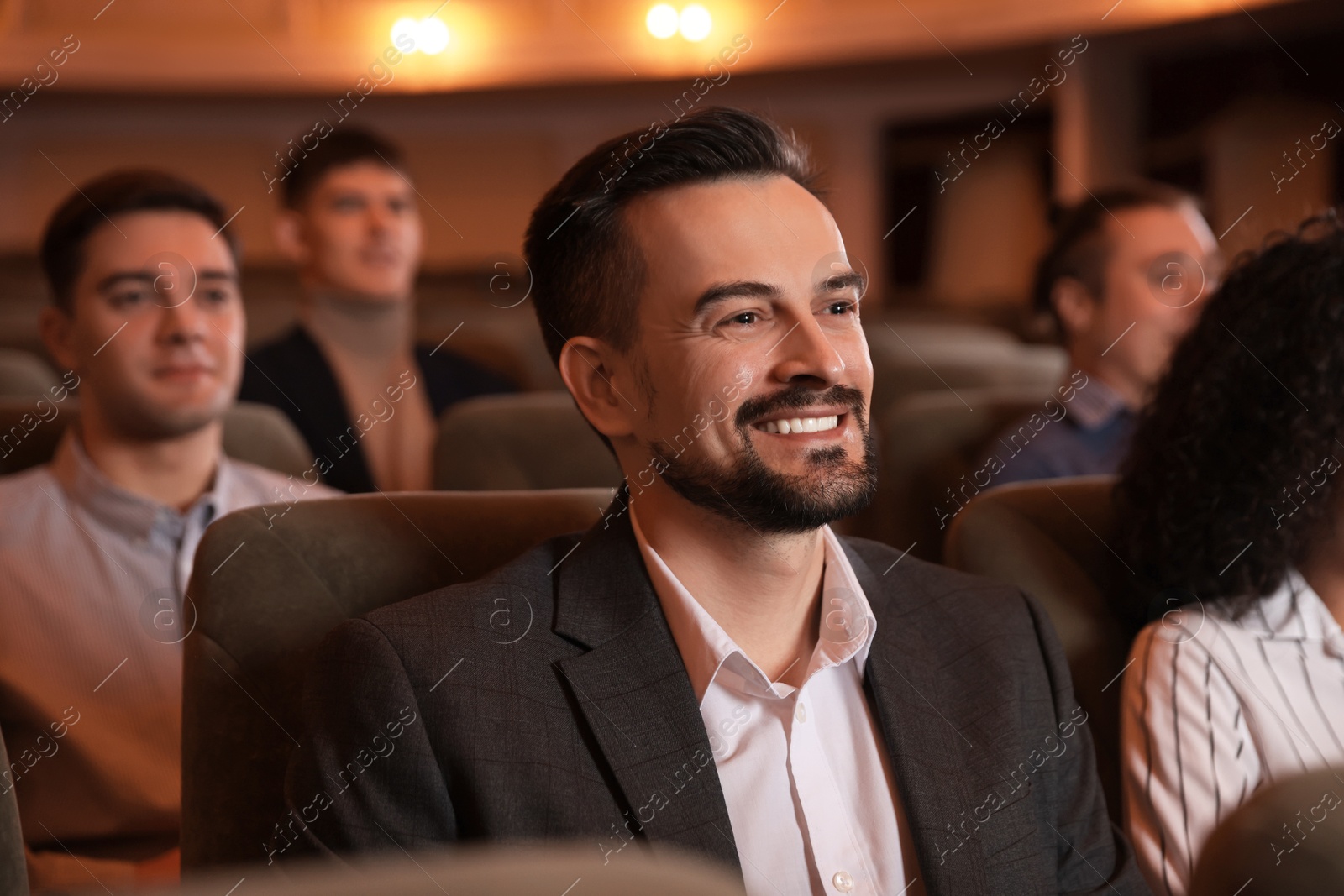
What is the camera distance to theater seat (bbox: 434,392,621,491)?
85.0 inches

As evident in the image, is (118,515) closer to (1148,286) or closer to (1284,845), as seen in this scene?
(1284,845)

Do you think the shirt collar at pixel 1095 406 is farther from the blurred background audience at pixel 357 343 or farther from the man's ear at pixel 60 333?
the man's ear at pixel 60 333

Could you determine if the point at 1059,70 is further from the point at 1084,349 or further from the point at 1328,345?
the point at 1328,345

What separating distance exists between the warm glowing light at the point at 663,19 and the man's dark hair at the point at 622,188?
204 inches

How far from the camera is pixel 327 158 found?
315 centimetres

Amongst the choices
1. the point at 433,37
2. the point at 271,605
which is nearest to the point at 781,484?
the point at 271,605

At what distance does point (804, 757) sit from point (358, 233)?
2397 millimetres

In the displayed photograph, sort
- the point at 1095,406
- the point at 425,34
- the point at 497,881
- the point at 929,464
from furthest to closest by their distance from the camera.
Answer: the point at 425,34 → the point at 1095,406 → the point at 929,464 → the point at 497,881

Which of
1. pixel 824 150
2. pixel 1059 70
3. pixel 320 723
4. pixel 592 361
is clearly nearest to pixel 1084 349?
pixel 592 361

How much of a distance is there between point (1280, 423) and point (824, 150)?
19.9 ft

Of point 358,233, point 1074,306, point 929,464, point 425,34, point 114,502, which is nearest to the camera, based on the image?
point 114,502

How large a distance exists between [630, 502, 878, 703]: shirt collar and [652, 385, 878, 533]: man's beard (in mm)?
79

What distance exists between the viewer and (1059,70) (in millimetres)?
6188

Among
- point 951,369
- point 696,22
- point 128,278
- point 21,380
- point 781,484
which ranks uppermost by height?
point 696,22
